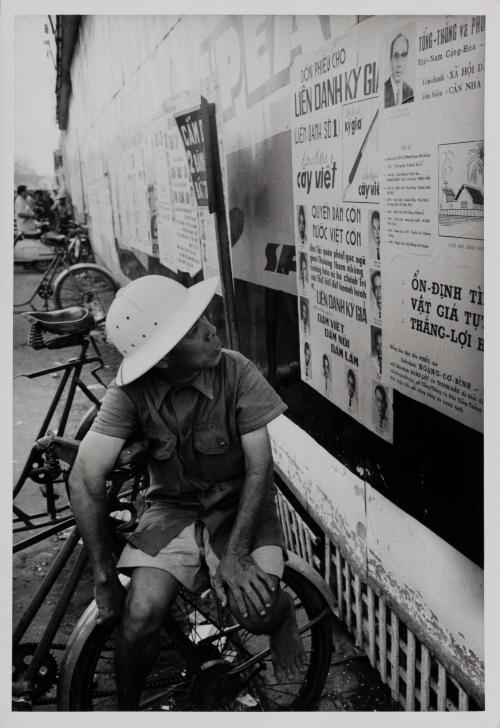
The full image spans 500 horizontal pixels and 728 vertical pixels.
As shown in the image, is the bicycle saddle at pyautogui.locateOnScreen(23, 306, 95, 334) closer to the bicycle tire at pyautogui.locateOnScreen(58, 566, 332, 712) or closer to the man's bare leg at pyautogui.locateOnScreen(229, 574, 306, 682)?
the bicycle tire at pyautogui.locateOnScreen(58, 566, 332, 712)

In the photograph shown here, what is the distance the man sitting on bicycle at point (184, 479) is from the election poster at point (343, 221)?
42 cm

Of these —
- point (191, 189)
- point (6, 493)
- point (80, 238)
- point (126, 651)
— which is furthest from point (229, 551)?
point (80, 238)

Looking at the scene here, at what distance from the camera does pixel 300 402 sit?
3.03m

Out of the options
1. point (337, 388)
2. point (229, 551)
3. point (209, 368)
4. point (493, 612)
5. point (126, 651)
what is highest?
point (209, 368)

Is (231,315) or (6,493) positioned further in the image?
(231,315)

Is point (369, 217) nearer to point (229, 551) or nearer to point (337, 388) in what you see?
point (337, 388)

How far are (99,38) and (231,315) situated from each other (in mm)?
3186

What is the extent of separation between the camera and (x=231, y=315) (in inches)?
143

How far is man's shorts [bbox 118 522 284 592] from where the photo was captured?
2.05 m

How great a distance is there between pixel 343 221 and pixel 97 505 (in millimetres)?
1208

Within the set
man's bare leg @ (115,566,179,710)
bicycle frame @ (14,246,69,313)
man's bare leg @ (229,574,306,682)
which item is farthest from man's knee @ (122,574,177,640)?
bicycle frame @ (14,246,69,313)

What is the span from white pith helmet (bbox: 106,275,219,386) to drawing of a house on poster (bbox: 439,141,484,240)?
2.20ft

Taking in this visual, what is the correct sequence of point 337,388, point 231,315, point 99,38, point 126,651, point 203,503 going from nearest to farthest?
point 126,651 < point 203,503 < point 337,388 < point 231,315 < point 99,38

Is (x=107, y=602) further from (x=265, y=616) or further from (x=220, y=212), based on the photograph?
(x=220, y=212)
